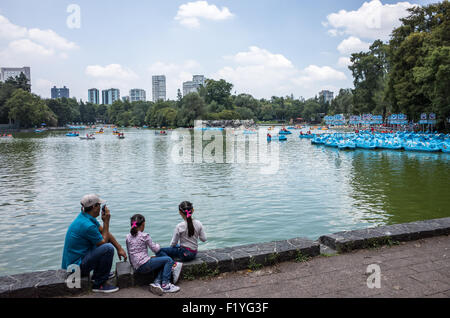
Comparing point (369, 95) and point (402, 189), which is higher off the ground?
point (369, 95)

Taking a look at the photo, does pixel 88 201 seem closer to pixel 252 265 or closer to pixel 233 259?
pixel 233 259

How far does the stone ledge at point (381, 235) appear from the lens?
6023mm

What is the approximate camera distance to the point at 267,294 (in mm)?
4512

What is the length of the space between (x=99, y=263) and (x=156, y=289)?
867 millimetres

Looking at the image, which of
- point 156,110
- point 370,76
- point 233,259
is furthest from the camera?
point 156,110

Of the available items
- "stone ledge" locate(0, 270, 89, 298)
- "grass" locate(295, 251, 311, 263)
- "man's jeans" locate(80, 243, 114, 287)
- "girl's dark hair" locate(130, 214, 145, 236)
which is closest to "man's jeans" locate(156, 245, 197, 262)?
"girl's dark hair" locate(130, 214, 145, 236)

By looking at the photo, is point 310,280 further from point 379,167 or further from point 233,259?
point 379,167

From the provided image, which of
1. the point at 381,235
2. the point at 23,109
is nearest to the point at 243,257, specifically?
the point at 381,235

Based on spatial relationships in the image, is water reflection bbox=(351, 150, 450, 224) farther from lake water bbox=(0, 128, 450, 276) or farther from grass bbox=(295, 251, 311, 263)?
grass bbox=(295, 251, 311, 263)

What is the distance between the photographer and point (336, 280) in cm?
486

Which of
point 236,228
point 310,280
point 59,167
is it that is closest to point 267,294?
point 310,280

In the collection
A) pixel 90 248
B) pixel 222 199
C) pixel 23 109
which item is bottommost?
pixel 222 199

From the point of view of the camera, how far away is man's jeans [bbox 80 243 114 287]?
15.3 feet

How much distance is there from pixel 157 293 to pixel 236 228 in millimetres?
6018
